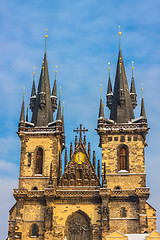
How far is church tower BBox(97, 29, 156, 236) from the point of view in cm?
4591

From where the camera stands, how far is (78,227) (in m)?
46.4

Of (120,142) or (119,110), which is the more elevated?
(119,110)

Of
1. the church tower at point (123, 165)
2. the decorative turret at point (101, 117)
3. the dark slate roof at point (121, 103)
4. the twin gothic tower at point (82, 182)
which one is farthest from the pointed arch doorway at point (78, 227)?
the dark slate roof at point (121, 103)

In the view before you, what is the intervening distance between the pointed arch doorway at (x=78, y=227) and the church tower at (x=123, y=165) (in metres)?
2.06

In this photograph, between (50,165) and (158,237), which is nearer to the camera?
(158,237)

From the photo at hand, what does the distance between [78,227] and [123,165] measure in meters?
7.55

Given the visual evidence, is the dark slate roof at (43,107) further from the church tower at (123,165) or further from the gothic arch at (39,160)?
the church tower at (123,165)

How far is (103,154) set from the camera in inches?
1935

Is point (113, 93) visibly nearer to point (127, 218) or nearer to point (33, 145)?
point (33, 145)

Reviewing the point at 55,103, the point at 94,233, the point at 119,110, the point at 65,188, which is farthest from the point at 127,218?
the point at 55,103

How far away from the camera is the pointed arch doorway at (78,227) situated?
4609 cm

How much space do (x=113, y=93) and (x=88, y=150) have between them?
292 inches

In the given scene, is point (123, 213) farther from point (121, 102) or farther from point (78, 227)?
point (121, 102)

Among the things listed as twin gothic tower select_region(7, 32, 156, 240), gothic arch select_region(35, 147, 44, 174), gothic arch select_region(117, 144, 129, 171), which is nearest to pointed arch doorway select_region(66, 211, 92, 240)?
twin gothic tower select_region(7, 32, 156, 240)
